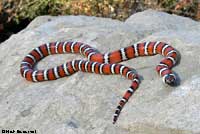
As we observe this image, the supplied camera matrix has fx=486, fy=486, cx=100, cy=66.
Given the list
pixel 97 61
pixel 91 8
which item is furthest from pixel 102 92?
pixel 91 8

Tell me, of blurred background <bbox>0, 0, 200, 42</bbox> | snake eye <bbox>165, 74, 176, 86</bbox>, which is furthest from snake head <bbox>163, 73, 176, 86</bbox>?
blurred background <bbox>0, 0, 200, 42</bbox>

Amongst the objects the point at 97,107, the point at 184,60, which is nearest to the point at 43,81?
the point at 97,107

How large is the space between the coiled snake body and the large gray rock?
103mm

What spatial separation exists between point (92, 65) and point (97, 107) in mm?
1092

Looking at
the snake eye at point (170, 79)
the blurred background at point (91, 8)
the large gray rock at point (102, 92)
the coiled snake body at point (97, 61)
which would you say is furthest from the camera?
the blurred background at point (91, 8)

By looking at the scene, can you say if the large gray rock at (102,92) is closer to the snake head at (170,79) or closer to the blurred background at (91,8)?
the snake head at (170,79)

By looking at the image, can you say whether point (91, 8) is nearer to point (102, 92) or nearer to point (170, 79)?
point (102, 92)

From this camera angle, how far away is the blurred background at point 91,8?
12.4m

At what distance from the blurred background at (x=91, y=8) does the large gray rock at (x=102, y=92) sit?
2.37m

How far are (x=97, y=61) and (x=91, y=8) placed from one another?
4297 mm

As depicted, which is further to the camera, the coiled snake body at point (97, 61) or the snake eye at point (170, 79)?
the coiled snake body at point (97, 61)

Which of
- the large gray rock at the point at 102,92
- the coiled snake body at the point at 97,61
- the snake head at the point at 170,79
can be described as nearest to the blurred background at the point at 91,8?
the large gray rock at the point at 102,92

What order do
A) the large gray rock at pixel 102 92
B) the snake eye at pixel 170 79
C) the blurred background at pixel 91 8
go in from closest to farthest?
1. the large gray rock at pixel 102 92
2. the snake eye at pixel 170 79
3. the blurred background at pixel 91 8

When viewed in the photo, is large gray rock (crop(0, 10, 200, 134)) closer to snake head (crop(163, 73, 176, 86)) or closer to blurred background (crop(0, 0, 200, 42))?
snake head (crop(163, 73, 176, 86))
